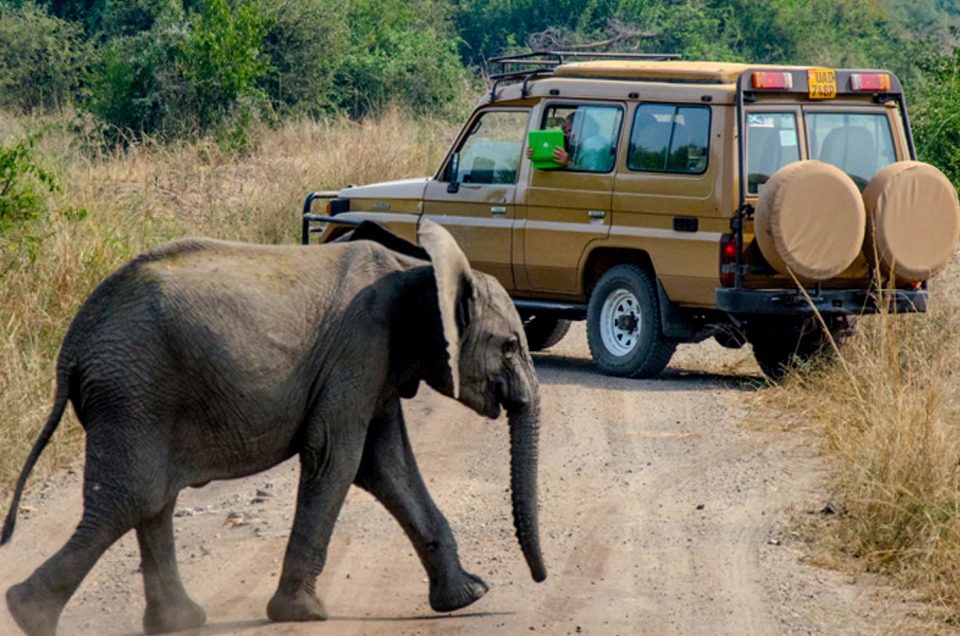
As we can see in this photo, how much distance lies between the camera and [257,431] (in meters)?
6.00

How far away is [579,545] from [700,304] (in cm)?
404

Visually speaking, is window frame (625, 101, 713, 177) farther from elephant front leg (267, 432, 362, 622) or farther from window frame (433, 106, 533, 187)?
elephant front leg (267, 432, 362, 622)

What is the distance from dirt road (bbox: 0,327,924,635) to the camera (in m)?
6.46

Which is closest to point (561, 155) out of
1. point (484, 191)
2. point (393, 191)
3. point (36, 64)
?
point (484, 191)

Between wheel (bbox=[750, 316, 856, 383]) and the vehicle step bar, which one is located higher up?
the vehicle step bar

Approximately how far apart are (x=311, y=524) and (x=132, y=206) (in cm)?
833

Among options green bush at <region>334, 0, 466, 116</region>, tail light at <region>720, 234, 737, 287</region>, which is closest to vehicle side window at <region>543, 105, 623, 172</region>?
tail light at <region>720, 234, 737, 287</region>

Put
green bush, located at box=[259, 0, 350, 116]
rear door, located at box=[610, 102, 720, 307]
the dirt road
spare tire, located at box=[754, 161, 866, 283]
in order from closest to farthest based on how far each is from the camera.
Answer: the dirt road → spare tire, located at box=[754, 161, 866, 283] → rear door, located at box=[610, 102, 720, 307] → green bush, located at box=[259, 0, 350, 116]

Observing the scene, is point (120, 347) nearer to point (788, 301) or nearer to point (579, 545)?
point (579, 545)

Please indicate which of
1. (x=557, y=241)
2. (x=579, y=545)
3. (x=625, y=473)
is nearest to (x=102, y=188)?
(x=557, y=241)

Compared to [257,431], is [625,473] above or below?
below

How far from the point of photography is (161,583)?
6.15 meters

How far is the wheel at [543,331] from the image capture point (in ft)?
44.3

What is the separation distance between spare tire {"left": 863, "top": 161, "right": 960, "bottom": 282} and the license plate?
71 cm
